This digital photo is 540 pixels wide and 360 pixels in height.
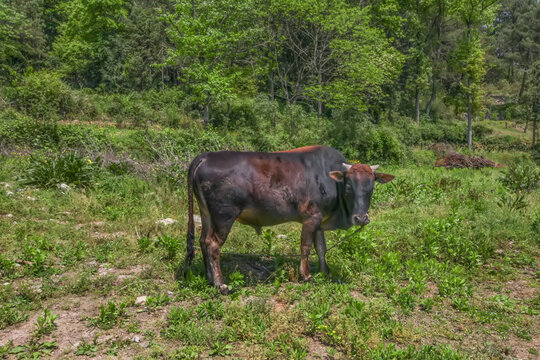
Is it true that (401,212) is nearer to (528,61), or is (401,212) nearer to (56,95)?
(56,95)

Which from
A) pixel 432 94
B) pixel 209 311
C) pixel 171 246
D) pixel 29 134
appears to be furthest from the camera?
pixel 432 94

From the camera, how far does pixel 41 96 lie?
2130cm

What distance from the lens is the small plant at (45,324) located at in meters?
4.49

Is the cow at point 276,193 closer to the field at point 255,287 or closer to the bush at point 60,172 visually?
the field at point 255,287

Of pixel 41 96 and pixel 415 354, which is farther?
pixel 41 96

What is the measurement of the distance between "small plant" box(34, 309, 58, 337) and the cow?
1.94 meters

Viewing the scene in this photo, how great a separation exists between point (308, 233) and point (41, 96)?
67.6 ft

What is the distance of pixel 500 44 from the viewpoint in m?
Result: 64.6

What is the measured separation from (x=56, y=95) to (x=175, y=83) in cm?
1365

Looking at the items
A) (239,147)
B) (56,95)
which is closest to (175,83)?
(56,95)

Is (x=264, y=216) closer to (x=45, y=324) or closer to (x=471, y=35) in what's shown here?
(x=45, y=324)

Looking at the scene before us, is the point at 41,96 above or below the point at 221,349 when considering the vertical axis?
above

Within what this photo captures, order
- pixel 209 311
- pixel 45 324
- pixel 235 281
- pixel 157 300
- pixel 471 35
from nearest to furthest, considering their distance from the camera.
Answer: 1. pixel 45 324
2. pixel 209 311
3. pixel 157 300
4. pixel 235 281
5. pixel 471 35

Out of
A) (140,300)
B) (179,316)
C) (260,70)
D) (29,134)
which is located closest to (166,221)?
(140,300)
